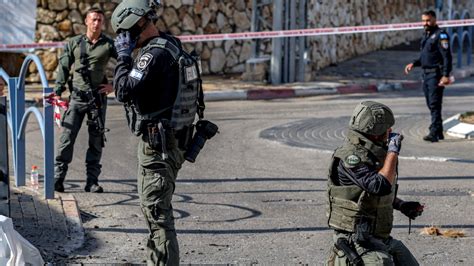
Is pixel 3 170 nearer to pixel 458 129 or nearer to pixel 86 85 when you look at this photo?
pixel 86 85

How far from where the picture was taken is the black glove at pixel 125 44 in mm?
6465

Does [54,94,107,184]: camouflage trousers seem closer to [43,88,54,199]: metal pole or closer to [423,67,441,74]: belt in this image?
[43,88,54,199]: metal pole

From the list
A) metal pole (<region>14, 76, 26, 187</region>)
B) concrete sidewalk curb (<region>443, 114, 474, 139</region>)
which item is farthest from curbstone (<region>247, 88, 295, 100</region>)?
metal pole (<region>14, 76, 26, 187</region>)

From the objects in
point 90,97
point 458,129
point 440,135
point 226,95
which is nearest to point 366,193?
point 90,97

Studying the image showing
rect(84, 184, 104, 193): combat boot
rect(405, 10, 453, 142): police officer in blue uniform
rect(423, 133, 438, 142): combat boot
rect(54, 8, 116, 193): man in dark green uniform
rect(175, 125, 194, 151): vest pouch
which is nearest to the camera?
rect(175, 125, 194, 151): vest pouch

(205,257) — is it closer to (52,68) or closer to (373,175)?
(373,175)

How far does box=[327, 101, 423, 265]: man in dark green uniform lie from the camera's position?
5664 mm

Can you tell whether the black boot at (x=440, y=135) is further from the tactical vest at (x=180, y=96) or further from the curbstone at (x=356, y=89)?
the tactical vest at (x=180, y=96)

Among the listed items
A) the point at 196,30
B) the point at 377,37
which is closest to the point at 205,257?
the point at 196,30

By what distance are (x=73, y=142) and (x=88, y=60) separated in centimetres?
77

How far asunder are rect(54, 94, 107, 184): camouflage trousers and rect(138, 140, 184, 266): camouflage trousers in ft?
11.1

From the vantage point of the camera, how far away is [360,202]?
5707 mm

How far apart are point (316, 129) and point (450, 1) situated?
12099 mm

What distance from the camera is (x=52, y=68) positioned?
18.7m
